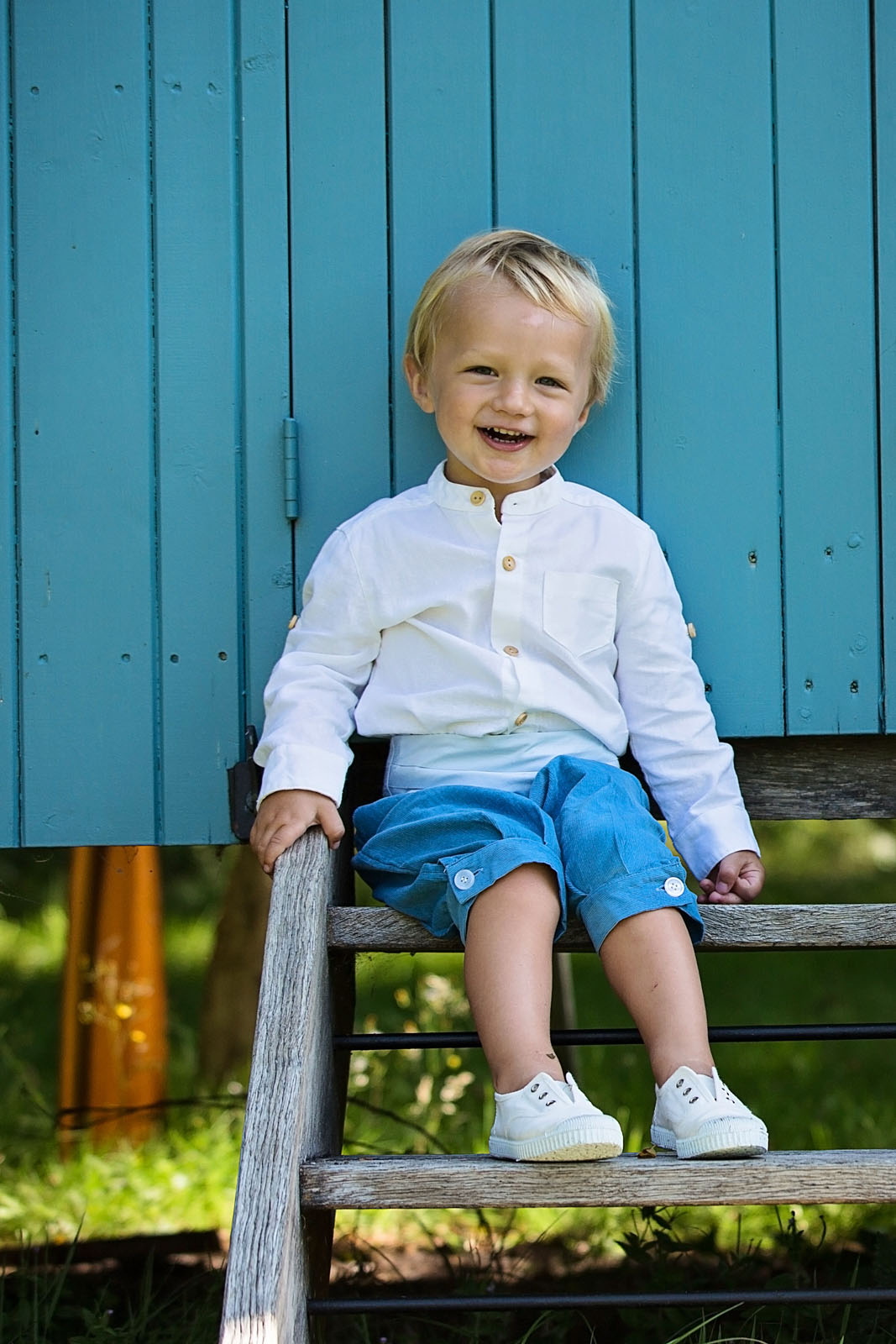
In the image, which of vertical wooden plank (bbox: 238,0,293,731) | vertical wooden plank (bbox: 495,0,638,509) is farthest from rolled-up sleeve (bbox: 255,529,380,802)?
vertical wooden plank (bbox: 495,0,638,509)

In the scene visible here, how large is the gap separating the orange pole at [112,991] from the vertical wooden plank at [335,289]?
179 cm

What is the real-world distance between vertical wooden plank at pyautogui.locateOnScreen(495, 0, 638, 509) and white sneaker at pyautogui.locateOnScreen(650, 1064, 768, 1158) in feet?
3.35

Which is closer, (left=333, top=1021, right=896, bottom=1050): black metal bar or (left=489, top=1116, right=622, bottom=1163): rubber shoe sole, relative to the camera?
(left=489, top=1116, right=622, bottom=1163): rubber shoe sole

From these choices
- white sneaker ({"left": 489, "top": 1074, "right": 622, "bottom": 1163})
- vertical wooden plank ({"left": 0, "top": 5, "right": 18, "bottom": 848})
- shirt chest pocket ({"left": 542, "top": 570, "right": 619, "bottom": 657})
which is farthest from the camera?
vertical wooden plank ({"left": 0, "top": 5, "right": 18, "bottom": 848})

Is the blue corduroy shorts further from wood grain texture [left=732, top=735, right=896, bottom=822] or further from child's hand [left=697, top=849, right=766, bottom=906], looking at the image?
wood grain texture [left=732, top=735, right=896, bottom=822]

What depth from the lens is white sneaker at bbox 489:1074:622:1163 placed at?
1.39 meters

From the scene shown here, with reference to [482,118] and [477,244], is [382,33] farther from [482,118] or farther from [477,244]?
[477,244]

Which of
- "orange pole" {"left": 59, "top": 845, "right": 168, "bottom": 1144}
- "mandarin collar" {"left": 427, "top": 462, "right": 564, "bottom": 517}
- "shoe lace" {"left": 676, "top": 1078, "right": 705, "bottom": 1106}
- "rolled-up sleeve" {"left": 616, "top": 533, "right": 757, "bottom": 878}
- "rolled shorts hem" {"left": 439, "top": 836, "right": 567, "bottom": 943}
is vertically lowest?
"orange pole" {"left": 59, "top": 845, "right": 168, "bottom": 1144}

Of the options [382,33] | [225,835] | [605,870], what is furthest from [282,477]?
[605,870]

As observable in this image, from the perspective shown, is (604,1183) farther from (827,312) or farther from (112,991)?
(112,991)

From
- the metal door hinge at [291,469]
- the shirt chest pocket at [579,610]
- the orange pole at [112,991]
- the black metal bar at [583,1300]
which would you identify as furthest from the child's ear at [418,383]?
the orange pole at [112,991]

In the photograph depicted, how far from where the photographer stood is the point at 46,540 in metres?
2.16

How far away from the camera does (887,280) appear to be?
7.18 ft

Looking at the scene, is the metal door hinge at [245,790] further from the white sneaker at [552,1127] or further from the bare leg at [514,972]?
the white sneaker at [552,1127]
